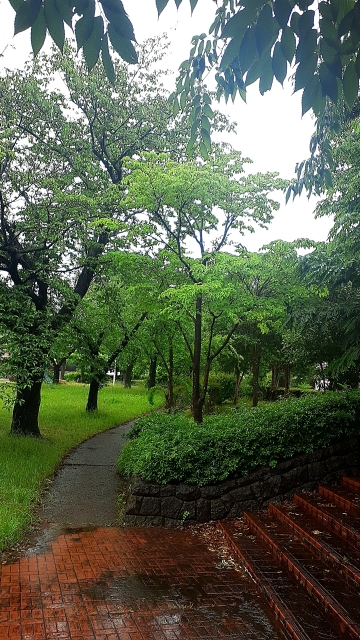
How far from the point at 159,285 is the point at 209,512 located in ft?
16.4

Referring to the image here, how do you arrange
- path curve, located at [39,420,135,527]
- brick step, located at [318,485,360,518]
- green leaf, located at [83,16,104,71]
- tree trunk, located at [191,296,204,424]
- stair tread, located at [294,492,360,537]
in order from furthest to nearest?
tree trunk, located at [191,296,204,424] → path curve, located at [39,420,135,527] → brick step, located at [318,485,360,518] → stair tread, located at [294,492,360,537] → green leaf, located at [83,16,104,71]

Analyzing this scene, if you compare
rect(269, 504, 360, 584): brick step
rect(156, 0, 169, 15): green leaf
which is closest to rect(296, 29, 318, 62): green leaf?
rect(156, 0, 169, 15): green leaf

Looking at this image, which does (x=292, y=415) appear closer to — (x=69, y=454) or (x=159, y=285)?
(x=159, y=285)

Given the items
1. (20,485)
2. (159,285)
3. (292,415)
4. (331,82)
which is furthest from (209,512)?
(331,82)

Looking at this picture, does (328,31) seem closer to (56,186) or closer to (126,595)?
(126,595)

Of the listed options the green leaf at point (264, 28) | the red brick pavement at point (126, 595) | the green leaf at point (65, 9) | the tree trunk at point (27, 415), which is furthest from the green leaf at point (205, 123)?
the tree trunk at point (27, 415)

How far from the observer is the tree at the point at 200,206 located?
25.3ft

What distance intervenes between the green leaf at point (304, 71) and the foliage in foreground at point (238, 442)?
5.84 metres

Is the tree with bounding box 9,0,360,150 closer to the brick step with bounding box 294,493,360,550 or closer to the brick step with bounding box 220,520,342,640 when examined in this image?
the brick step with bounding box 220,520,342,640

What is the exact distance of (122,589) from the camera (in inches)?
171

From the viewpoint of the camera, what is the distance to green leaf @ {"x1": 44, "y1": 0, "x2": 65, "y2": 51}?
142 centimetres

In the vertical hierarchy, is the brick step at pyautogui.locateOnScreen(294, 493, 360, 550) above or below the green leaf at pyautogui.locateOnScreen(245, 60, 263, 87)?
below

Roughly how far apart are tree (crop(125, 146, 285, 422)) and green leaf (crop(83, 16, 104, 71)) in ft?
19.2

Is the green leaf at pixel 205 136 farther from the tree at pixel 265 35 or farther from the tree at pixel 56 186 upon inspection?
the tree at pixel 56 186
